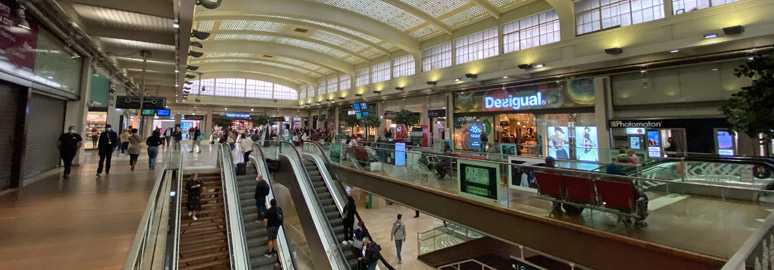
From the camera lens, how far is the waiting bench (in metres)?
4.39

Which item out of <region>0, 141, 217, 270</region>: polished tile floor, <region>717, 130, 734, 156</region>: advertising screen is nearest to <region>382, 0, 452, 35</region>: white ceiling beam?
<region>717, 130, 734, 156</region>: advertising screen

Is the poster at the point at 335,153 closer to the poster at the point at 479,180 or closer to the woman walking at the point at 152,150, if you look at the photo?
the woman walking at the point at 152,150

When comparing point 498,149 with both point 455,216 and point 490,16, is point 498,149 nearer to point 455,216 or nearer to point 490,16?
point 455,216

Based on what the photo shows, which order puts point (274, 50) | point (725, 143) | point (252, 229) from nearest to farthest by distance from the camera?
point (252, 229) < point (725, 143) < point (274, 50)

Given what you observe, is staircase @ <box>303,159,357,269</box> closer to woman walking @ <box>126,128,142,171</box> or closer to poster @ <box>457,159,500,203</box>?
poster @ <box>457,159,500,203</box>

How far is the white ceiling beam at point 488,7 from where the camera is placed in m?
13.6

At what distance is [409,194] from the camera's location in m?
8.53

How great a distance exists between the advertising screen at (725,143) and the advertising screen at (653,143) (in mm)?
1527

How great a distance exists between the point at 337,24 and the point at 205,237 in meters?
12.0

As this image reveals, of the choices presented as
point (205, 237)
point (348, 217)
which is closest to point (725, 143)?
point (348, 217)

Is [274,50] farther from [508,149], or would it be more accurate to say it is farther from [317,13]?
[508,149]

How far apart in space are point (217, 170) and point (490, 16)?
14.8 meters

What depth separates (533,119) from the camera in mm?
14766

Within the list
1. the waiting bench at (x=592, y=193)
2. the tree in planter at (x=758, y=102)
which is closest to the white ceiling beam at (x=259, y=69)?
the waiting bench at (x=592, y=193)
